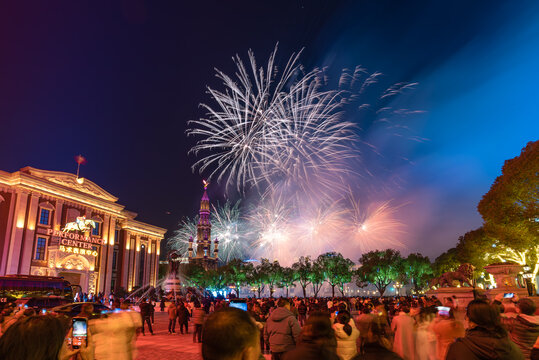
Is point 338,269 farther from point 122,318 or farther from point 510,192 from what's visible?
point 122,318

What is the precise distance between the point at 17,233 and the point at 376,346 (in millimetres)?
45374

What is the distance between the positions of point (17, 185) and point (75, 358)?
4128 centimetres

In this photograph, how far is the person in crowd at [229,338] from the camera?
1.97 m

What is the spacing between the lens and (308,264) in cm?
7394

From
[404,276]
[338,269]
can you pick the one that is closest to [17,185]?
[338,269]

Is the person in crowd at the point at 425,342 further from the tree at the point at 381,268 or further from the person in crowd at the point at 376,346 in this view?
the tree at the point at 381,268

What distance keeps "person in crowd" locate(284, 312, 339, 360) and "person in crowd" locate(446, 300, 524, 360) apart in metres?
1.13

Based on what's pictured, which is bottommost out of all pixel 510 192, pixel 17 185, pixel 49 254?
pixel 49 254

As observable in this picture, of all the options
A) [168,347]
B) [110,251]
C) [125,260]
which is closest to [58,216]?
[110,251]

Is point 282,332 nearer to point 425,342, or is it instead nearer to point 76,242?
point 425,342

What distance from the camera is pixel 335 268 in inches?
2741

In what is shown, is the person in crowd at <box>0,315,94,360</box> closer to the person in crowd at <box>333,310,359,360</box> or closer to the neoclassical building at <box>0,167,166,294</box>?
the person in crowd at <box>333,310,359,360</box>

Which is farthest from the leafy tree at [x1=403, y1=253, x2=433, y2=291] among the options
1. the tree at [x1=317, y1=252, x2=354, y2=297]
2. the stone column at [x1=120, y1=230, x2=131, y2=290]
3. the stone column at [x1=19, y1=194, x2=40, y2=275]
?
the stone column at [x1=19, y1=194, x2=40, y2=275]

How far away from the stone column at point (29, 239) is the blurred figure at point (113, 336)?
40343 millimetres
